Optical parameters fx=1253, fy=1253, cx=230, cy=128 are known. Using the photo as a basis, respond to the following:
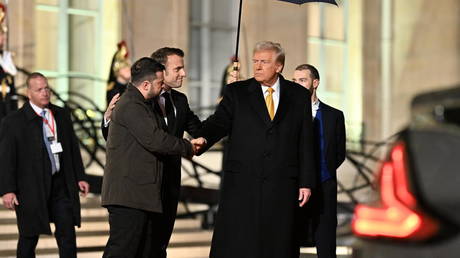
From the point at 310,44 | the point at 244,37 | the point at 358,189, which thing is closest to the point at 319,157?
the point at 358,189

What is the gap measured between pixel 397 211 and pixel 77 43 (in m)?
16.6

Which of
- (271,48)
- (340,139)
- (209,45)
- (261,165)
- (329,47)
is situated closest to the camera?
(261,165)

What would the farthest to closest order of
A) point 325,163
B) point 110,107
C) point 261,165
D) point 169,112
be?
1. point 325,163
2. point 169,112
3. point 110,107
4. point 261,165

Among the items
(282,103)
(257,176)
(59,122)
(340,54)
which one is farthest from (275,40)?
(257,176)

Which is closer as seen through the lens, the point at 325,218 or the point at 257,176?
the point at 257,176

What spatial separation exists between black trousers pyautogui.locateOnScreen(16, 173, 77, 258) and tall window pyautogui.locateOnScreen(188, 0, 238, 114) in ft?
38.2

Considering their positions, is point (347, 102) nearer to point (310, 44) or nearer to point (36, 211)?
point (310, 44)

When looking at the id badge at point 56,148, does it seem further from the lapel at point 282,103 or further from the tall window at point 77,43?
the tall window at point 77,43

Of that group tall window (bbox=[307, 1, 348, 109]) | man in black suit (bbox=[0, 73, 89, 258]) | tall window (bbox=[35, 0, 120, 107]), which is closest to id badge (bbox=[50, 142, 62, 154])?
man in black suit (bbox=[0, 73, 89, 258])

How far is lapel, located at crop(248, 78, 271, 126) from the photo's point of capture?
8578mm

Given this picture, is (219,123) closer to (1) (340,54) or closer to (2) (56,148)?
(2) (56,148)

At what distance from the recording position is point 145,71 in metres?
8.51

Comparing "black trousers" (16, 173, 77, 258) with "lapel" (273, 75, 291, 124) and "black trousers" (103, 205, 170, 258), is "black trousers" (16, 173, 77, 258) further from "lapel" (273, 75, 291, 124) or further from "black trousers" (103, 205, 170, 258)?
"lapel" (273, 75, 291, 124)

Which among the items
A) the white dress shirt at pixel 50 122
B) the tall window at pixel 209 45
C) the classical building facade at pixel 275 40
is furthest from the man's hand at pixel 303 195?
the tall window at pixel 209 45
